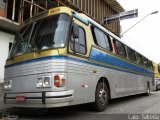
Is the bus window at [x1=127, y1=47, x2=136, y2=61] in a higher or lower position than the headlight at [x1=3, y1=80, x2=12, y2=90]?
higher

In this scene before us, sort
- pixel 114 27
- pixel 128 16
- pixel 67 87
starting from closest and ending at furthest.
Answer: pixel 67 87 < pixel 128 16 < pixel 114 27

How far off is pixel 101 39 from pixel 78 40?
205cm

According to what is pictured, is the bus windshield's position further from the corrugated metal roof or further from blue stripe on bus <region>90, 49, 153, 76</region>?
the corrugated metal roof

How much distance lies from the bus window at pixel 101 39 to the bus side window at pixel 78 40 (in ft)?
3.11

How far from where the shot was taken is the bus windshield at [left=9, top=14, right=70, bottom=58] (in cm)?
662

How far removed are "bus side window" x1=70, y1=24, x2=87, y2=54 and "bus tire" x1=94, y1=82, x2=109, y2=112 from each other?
1.56 m

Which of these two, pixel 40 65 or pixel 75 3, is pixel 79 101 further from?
pixel 75 3

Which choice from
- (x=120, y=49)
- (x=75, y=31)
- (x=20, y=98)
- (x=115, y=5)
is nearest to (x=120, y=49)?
(x=120, y=49)

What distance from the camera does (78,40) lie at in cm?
724

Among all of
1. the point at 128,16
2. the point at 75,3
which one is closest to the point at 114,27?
the point at 128,16

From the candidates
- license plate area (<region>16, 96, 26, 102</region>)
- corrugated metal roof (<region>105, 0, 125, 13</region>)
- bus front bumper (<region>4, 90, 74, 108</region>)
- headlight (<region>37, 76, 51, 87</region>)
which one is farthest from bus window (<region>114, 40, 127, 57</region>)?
corrugated metal roof (<region>105, 0, 125, 13</region>)

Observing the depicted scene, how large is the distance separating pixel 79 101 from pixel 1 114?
259cm

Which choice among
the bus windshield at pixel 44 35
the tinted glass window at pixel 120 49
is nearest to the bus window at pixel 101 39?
the tinted glass window at pixel 120 49

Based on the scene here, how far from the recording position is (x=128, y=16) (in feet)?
90.3
